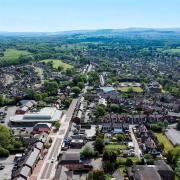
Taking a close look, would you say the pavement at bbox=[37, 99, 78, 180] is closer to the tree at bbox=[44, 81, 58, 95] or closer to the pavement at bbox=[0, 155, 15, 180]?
the pavement at bbox=[0, 155, 15, 180]

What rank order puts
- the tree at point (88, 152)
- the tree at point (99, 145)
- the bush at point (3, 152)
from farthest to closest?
the tree at point (99, 145) < the bush at point (3, 152) < the tree at point (88, 152)

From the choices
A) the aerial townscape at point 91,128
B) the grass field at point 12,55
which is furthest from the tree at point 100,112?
the grass field at point 12,55

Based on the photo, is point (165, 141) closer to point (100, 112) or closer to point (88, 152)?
point (88, 152)

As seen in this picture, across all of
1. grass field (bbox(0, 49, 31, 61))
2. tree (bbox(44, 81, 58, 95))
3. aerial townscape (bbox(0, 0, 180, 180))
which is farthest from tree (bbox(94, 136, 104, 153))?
grass field (bbox(0, 49, 31, 61))

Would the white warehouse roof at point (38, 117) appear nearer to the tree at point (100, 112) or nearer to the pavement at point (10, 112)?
the pavement at point (10, 112)

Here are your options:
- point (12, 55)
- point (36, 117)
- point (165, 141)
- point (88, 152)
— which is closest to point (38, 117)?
point (36, 117)

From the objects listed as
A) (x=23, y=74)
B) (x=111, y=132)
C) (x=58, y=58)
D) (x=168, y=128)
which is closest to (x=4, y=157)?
(x=111, y=132)
